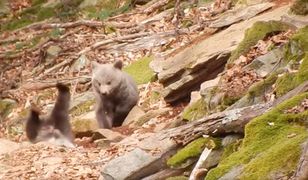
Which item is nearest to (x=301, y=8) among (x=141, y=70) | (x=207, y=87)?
(x=207, y=87)

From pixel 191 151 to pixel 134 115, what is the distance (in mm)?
6238

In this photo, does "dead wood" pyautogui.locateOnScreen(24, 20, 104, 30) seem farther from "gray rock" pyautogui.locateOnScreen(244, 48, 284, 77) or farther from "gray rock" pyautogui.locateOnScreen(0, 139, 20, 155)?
"gray rock" pyautogui.locateOnScreen(244, 48, 284, 77)

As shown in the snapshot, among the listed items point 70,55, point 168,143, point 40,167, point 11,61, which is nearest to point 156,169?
point 168,143

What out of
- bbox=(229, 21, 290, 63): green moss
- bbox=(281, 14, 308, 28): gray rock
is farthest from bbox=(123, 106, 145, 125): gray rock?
bbox=(281, 14, 308, 28): gray rock

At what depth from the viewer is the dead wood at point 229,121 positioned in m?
6.40

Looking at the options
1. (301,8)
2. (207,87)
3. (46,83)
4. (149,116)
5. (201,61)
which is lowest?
(46,83)

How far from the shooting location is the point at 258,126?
5906mm

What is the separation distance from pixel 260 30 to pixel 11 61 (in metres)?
10.3

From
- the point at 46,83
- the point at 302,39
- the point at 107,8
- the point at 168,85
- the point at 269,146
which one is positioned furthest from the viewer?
the point at 107,8

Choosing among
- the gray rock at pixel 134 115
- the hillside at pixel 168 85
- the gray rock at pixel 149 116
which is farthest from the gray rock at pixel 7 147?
the gray rock at pixel 134 115

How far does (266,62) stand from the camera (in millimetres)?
8883

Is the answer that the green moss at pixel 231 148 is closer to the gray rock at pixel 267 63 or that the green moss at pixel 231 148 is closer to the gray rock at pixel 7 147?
the gray rock at pixel 267 63

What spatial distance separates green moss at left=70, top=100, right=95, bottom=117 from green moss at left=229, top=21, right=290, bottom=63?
4870 mm

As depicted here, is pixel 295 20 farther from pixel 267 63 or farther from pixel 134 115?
pixel 134 115
